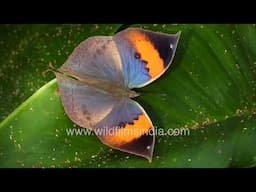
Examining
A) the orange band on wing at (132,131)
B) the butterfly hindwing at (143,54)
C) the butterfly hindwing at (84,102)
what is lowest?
the orange band on wing at (132,131)

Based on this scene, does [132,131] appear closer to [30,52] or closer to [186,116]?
[186,116]

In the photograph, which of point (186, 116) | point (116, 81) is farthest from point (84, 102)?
point (186, 116)

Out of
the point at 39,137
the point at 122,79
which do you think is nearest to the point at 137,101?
the point at 122,79

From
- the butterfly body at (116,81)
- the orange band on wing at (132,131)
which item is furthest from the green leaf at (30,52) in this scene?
the orange band on wing at (132,131)

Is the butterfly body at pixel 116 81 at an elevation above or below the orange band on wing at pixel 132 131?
above

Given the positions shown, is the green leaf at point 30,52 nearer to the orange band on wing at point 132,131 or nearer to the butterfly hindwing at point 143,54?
the butterfly hindwing at point 143,54

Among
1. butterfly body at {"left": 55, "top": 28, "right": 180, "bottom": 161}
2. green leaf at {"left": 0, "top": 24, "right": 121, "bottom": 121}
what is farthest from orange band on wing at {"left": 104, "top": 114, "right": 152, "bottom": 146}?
green leaf at {"left": 0, "top": 24, "right": 121, "bottom": 121}
